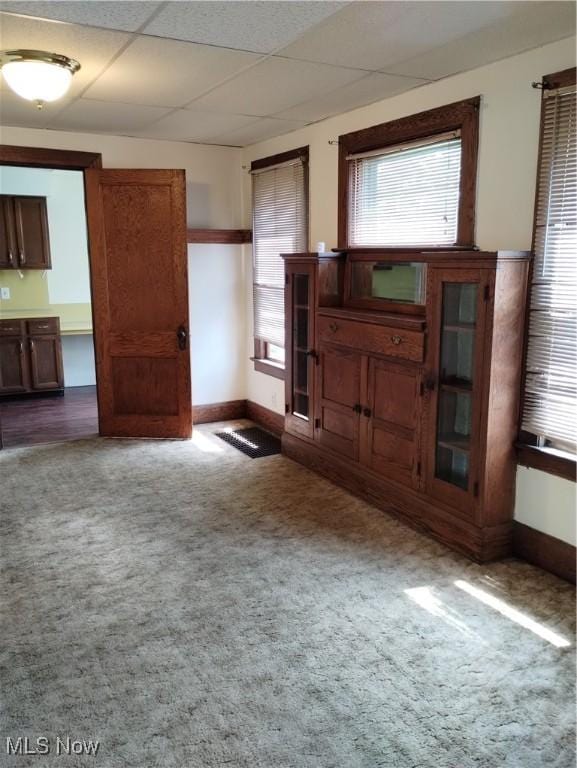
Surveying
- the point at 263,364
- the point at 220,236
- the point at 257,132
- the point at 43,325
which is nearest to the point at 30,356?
the point at 43,325

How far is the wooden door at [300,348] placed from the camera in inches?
169

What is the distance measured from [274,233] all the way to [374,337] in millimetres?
1919

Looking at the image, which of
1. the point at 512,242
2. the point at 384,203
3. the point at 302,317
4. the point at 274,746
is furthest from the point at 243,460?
the point at 274,746

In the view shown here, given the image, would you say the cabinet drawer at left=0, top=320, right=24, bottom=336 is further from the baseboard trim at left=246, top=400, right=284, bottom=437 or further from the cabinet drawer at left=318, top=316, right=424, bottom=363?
the cabinet drawer at left=318, top=316, right=424, bottom=363

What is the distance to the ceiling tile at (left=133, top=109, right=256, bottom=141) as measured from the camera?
4.28 m

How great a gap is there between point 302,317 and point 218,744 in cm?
299

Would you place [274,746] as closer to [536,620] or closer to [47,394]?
[536,620]

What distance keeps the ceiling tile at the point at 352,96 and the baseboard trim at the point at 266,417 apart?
237cm

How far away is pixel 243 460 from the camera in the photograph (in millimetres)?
4695

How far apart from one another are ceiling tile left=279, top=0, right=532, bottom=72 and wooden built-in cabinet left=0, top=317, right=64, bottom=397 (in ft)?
15.1

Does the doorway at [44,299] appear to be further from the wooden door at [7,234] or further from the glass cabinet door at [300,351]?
the glass cabinet door at [300,351]

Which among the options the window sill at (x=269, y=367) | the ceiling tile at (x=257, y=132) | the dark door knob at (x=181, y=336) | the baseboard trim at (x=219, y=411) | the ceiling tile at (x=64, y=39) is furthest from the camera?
the baseboard trim at (x=219, y=411)

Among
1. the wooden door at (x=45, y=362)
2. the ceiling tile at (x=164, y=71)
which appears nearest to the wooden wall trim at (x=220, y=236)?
the ceiling tile at (x=164, y=71)

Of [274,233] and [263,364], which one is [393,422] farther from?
[274,233]
